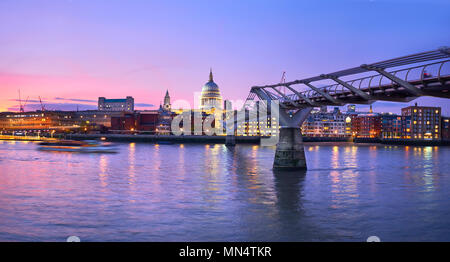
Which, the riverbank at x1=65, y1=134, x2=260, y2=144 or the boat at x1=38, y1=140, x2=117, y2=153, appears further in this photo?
the riverbank at x1=65, y1=134, x2=260, y2=144

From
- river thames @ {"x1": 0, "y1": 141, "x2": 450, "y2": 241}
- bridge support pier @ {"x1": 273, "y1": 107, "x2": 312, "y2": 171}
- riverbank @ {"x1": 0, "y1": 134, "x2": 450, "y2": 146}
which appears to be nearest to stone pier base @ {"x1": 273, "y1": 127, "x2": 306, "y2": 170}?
bridge support pier @ {"x1": 273, "y1": 107, "x2": 312, "y2": 171}

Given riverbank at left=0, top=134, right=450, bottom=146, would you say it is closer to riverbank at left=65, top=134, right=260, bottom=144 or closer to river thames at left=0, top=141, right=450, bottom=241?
riverbank at left=65, top=134, right=260, bottom=144

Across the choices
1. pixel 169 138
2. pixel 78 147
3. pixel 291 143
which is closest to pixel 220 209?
pixel 291 143

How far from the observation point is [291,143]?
3728cm

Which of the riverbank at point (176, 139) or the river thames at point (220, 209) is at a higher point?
the riverbank at point (176, 139)

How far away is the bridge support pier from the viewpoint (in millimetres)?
37344

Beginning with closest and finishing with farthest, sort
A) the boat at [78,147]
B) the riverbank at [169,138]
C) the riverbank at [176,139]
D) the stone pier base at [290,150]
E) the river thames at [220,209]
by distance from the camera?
the river thames at [220,209]
the stone pier base at [290,150]
the boat at [78,147]
the riverbank at [169,138]
the riverbank at [176,139]

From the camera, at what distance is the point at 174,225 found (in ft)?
54.0

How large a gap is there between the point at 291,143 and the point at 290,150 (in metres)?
1.16

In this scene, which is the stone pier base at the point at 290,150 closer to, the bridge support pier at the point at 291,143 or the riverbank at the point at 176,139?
the bridge support pier at the point at 291,143

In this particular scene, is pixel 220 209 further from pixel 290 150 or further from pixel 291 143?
pixel 290 150

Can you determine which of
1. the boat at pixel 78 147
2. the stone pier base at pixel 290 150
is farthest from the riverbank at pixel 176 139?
the stone pier base at pixel 290 150

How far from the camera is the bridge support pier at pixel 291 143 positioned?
123 ft

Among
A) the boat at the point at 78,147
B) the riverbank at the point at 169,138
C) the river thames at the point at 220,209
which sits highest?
the riverbank at the point at 169,138
